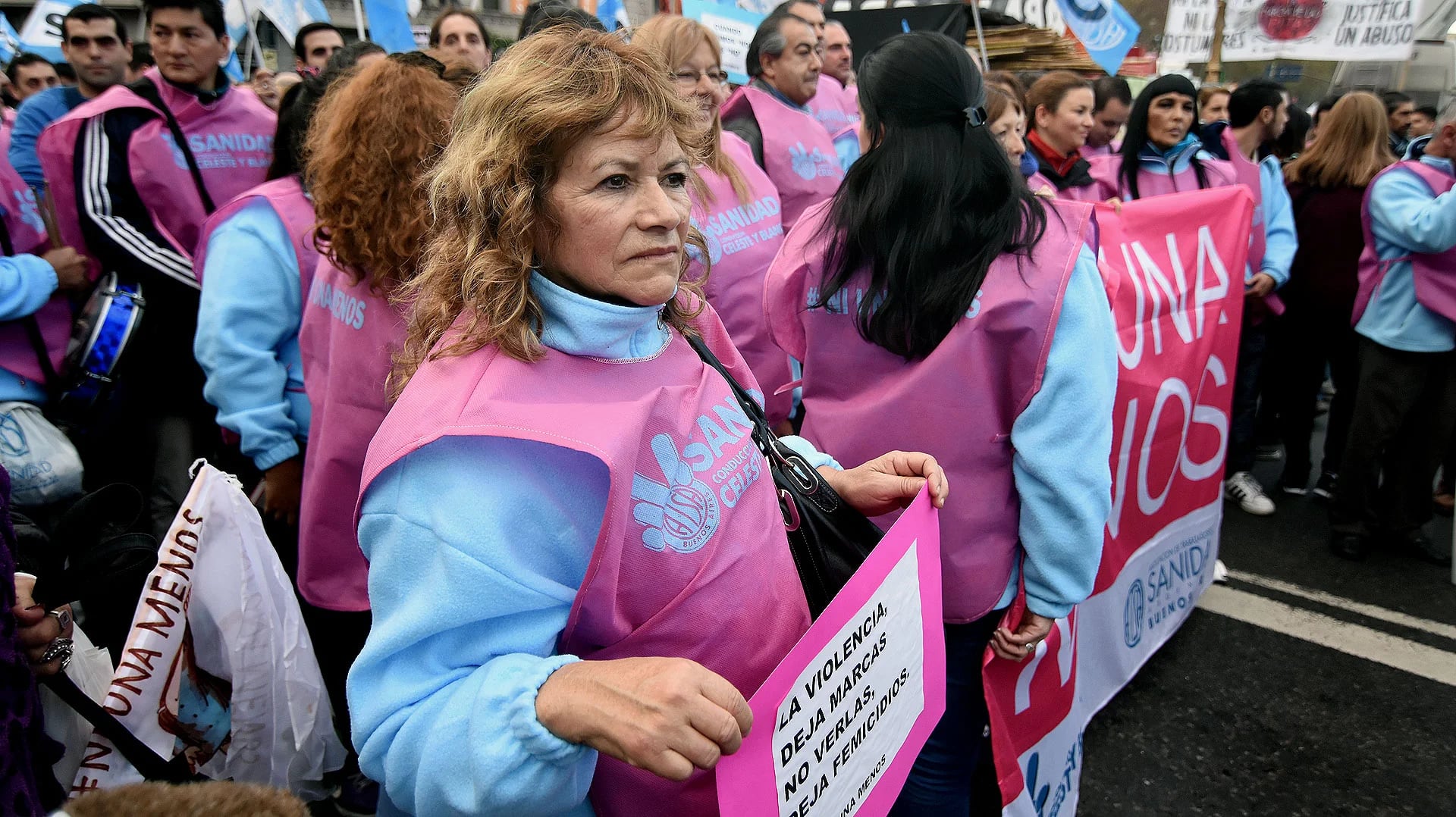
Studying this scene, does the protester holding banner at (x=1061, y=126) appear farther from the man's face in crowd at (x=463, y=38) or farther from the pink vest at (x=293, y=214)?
the pink vest at (x=293, y=214)

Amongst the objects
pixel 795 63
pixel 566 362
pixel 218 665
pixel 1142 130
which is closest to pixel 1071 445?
pixel 566 362

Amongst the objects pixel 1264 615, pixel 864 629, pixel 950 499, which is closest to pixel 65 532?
pixel 864 629

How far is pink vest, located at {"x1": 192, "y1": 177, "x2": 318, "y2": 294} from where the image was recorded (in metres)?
2.40

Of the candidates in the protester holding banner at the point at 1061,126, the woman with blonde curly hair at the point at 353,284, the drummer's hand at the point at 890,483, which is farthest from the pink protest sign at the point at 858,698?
the protester holding banner at the point at 1061,126

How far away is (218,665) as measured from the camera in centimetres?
194

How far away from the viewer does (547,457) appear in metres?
1.09

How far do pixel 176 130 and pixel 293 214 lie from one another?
3.32ft

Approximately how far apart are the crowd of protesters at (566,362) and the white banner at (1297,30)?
18.0 ft

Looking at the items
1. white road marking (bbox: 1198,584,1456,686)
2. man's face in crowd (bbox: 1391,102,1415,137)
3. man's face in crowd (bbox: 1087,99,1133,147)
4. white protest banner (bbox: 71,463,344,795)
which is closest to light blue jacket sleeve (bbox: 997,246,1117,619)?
white protest banner (bbox: 71,463,344,795)

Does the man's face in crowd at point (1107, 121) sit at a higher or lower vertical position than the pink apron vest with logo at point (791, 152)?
lower

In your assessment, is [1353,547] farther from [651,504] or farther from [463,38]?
[463,38]

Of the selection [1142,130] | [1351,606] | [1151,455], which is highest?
[1142,130]

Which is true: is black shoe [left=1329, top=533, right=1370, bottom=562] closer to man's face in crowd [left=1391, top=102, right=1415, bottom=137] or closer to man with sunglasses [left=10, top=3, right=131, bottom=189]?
man's face in crowd [left=1391, top=102, right=1415, bottom=137]

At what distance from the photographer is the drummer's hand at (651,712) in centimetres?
93
